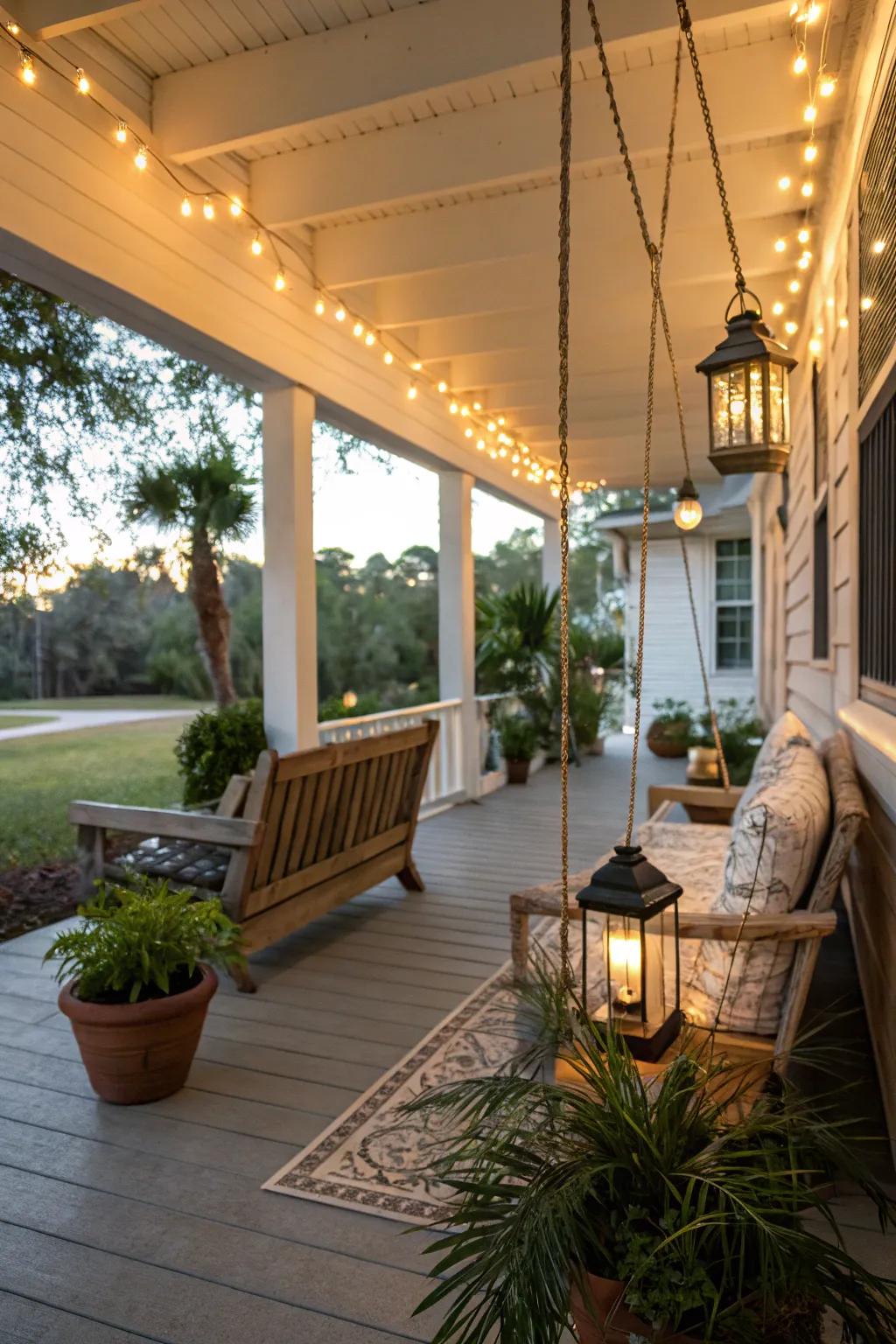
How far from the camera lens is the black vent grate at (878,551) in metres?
Result: 2.37

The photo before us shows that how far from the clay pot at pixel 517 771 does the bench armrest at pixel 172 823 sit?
523cm

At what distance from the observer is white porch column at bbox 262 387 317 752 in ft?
15.7

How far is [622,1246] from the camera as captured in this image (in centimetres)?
126

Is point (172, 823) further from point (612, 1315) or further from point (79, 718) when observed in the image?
point (612, 1315)

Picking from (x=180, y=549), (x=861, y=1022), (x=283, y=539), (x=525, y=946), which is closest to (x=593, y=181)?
(x=283, y=539)

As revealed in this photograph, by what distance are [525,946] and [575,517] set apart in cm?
2126

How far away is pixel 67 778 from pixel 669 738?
6.83m

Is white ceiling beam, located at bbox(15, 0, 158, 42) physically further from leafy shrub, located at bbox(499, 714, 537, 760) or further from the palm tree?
leafy shrub, located at bbox(499, 714, 537, 760)

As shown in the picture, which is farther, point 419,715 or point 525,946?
point 419,715

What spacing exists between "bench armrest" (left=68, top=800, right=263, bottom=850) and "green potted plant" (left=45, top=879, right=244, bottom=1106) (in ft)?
2.15

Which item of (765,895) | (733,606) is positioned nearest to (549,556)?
(733,606)

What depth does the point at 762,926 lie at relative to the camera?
2.26 metres

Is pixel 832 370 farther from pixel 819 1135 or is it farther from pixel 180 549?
pixel 180 549

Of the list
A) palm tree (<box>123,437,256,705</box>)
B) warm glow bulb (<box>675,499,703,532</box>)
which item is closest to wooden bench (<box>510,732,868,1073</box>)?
warm glow bulb (<box>675,499,703,532</box>)
